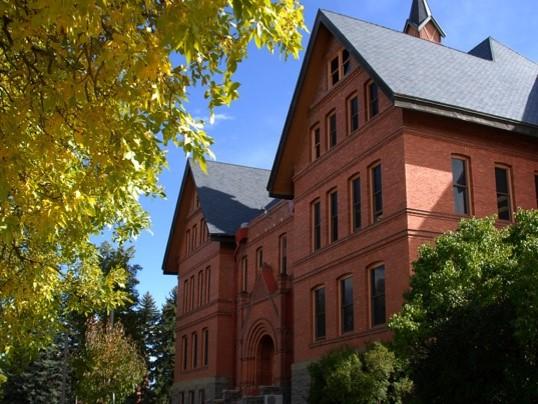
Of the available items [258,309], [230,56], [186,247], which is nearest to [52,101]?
[230,56]

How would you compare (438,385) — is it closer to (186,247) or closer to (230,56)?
(230,56)

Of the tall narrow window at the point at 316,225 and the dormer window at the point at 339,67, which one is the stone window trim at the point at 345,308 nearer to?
the tall narrow window at the point at 316,225

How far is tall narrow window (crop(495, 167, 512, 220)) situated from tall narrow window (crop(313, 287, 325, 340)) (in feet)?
22.7

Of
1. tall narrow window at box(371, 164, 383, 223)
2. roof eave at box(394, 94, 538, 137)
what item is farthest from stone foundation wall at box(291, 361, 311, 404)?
roof eave at box(394, 94, 538, 137)

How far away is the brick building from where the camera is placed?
21500 millimetres

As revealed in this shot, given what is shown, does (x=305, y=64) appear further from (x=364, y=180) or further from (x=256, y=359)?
(x=256, y=359)

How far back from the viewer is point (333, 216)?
84.1 feet

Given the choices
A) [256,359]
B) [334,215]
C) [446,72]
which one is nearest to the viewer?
[446,72]

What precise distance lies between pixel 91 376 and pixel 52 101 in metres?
34.6

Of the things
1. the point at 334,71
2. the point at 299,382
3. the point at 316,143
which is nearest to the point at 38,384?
the point at 299,382

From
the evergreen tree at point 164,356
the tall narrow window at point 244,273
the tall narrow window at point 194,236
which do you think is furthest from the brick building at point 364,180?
the evergreen tree at point 164,356

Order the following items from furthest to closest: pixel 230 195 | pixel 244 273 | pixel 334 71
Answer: pixel 230 195, pixel 244 273, pixel 334 71

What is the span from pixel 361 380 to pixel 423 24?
24962mm

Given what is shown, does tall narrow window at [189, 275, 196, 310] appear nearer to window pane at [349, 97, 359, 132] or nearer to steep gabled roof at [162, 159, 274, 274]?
steep gabled roof at [162, 159, 274, 274]
